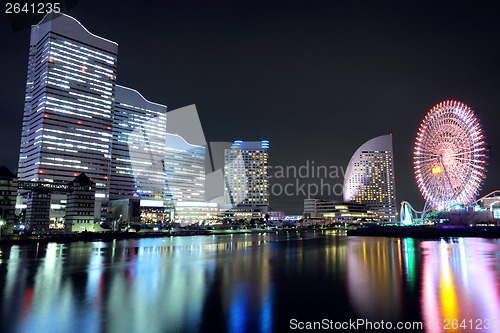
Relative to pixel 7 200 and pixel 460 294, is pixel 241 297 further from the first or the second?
pixel 7 200

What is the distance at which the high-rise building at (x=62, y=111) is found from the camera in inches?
6964

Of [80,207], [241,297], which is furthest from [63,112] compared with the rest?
[241,297]

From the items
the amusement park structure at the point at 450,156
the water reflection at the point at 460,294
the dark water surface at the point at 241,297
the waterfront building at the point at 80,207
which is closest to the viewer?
the dark water surface at the point at 241,297

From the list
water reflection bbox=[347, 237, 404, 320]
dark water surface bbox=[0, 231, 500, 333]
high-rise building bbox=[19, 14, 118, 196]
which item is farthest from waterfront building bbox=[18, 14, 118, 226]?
water reflection bbox=[347, 237, 404, 320]

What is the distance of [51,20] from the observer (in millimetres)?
187875

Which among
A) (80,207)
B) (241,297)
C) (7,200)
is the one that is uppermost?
(7,200)

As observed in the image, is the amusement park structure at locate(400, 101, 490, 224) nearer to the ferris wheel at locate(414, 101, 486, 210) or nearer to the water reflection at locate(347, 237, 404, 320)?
the ferris wheel at locate(414, 101, 486, 210)

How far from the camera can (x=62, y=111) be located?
183m

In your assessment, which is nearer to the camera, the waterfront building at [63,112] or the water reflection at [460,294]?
the water reflection at [460,294]

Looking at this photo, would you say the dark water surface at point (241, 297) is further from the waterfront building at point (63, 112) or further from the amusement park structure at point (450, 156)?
the waterfront building at point (63, 112)

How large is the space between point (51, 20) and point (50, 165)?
84.3m

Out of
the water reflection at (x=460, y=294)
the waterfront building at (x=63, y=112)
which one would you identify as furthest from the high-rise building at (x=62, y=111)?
the water reflection at (x=460, y=294)

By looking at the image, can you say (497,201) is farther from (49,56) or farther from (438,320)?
(49,56)

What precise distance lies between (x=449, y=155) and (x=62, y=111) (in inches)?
7333
